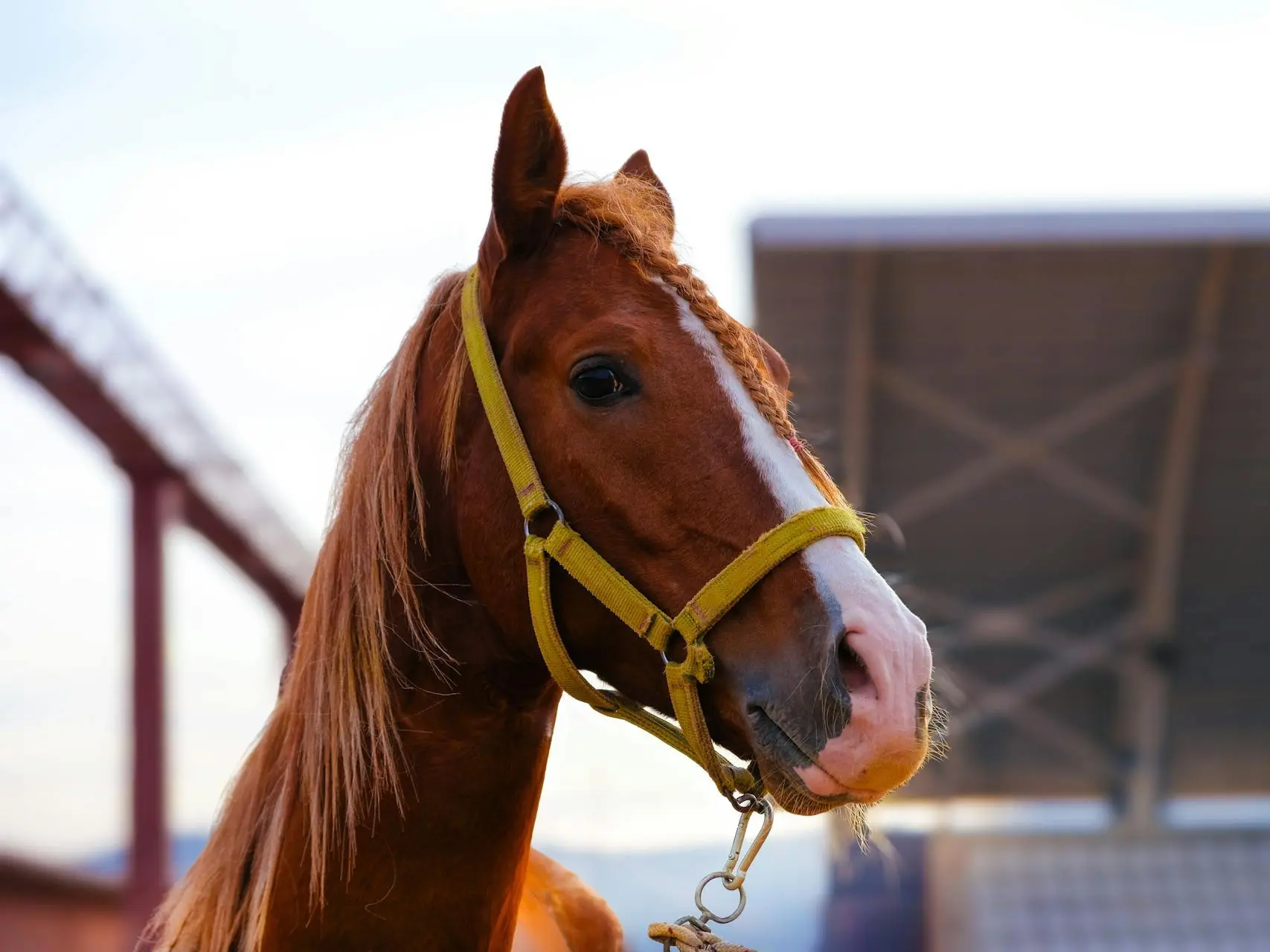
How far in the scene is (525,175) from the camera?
2119 millimetres

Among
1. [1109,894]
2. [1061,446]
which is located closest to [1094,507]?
[1061,446]

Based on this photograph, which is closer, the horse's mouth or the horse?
the horse's mouth

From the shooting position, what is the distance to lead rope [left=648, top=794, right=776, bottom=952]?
1.94 metres

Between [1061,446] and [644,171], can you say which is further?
[1061,446]

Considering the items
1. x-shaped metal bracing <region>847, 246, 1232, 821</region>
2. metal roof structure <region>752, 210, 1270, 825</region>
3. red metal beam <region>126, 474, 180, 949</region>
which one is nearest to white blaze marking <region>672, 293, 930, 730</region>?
metal roof structure <region>752, 210, 1270, 825</region>

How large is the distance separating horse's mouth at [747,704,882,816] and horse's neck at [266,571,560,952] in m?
0.50

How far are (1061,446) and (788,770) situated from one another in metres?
8.88

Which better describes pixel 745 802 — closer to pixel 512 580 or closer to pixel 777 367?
pixel 512 580

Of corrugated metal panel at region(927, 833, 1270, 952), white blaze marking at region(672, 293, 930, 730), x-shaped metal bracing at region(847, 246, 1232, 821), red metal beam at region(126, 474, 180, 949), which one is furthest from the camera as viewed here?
corrugated metal panel at region(927, 833, 1270, 952)

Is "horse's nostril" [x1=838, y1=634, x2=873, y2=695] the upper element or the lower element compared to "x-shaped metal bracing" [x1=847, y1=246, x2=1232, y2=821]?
upper

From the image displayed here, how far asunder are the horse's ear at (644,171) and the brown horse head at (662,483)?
30 centimetres

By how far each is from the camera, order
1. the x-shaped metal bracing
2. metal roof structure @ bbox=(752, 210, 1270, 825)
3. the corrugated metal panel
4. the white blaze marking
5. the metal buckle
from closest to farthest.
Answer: the white blaze marking → the metal buckle → metal roof structure @ bbox=(752, 210, 1270, 825) → the x-shaped metal bracing → the corrugated metal panel

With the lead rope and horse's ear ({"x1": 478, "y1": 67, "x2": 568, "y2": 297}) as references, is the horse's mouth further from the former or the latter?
horse's ear ({"x1": 478, "y1": 67, "x2": 568, "y2": 297})

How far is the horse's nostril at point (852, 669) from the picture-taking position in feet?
5.58
